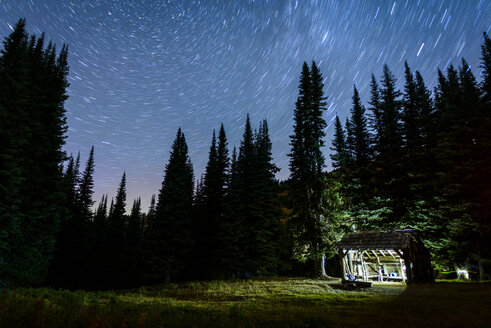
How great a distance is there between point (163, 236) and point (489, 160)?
1248 inches

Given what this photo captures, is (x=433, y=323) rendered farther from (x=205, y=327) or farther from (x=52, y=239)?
(x=52, y=239)

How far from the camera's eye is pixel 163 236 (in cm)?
3025

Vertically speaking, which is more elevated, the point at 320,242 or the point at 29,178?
the point at 29,178

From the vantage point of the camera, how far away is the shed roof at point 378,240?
19.5m

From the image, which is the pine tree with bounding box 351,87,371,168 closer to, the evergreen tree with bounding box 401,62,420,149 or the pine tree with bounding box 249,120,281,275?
the evergreen tree with bounding box 401,62,420,149

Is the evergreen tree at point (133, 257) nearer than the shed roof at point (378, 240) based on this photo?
No

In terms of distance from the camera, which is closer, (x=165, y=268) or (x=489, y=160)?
(x=489, y=160)

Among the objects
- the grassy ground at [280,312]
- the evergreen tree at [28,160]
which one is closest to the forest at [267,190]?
the evergreen tree at [28,160]

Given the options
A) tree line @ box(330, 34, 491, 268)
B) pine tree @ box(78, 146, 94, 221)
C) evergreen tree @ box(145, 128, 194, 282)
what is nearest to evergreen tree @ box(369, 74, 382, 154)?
tree line @ box(330, 34, 491, 268)

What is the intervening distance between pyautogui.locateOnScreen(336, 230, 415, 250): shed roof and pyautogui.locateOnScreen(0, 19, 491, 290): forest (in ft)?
10.5

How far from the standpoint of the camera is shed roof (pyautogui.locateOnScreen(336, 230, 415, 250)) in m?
19.5

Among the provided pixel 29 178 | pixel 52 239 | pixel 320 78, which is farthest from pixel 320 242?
pixel 29 178

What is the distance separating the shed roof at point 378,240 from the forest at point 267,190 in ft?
10.5

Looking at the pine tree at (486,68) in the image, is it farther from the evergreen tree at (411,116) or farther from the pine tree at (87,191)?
the pine tree at (87,191)
